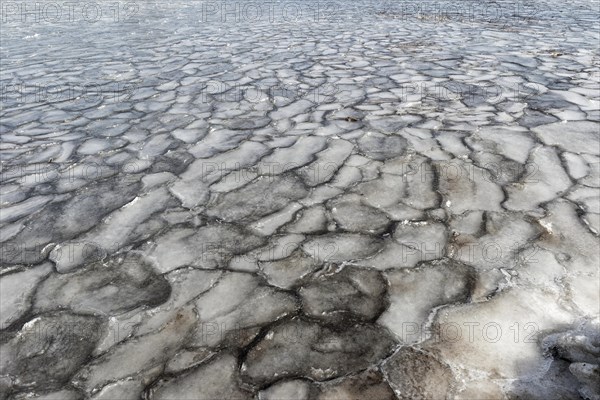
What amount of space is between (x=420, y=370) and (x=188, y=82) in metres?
4.30

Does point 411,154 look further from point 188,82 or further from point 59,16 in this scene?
point 59,16

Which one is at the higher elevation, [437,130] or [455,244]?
[437,130]

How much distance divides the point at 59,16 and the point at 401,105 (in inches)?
393

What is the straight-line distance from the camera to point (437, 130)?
3.38 metres

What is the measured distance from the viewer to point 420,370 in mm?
1597

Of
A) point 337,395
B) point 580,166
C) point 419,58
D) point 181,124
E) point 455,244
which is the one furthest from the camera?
point 419,58

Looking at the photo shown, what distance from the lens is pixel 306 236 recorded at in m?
2.33

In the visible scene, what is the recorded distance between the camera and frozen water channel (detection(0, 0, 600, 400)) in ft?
5.37

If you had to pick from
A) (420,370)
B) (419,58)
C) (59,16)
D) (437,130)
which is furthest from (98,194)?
(59,16)

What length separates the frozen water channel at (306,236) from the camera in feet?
5.37

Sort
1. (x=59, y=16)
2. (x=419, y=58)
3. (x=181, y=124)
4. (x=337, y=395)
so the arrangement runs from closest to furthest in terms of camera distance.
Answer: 1. (x=337, y=395)
2. (x=181, y=124)
3. (x=419, y=58)
4. (x=59, y=16)

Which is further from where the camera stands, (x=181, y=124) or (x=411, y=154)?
(x=181, y=124)

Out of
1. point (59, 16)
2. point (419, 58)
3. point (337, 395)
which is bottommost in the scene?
point (337, 395)

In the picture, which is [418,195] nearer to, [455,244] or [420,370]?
[455,244]
